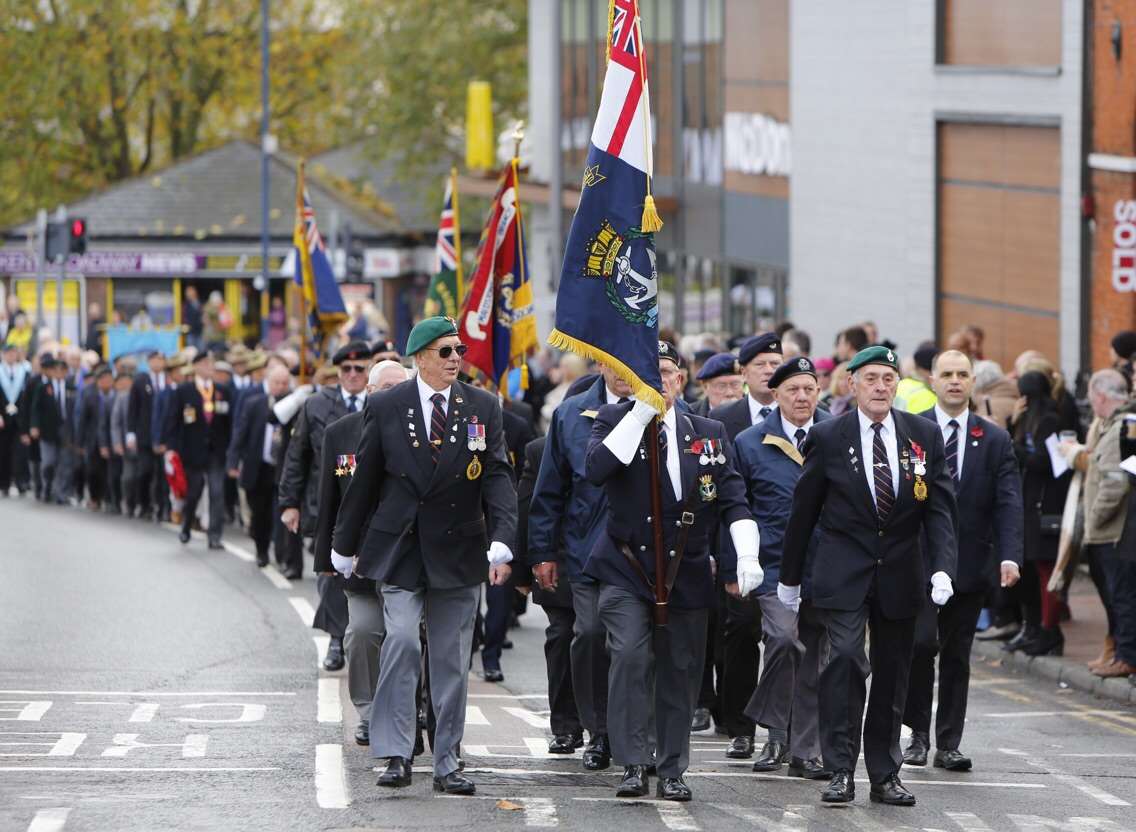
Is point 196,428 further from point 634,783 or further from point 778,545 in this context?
point 634,783

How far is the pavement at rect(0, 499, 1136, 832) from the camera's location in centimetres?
916

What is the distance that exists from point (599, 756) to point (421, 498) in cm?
160

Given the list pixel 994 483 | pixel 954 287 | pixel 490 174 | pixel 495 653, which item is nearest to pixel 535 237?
pixel 490 174

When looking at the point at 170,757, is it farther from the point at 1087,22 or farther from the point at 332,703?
the point at 1087,22

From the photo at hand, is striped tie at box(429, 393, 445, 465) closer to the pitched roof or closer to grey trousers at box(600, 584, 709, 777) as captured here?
grey trousers at box(600, 584, 709, 777)

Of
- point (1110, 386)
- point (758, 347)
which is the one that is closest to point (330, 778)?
point (758, 347)

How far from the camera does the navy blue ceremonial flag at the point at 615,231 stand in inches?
400

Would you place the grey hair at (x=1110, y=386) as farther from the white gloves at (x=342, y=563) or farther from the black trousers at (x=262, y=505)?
the black trousers at (x=262, y=505)

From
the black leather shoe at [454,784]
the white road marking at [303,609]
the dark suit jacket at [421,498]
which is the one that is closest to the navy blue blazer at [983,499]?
the dark suit jacket at [421,498]

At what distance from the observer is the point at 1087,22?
2238 cm

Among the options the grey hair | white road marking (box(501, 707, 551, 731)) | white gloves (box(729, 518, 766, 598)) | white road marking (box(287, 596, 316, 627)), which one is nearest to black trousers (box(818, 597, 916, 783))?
white gloves (box(729, 518, 766, 598))

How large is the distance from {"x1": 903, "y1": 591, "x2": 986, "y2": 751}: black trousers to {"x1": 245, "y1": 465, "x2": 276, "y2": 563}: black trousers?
11.0 m

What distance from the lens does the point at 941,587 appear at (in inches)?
384

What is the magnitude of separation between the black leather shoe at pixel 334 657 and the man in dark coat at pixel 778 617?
3644mm
